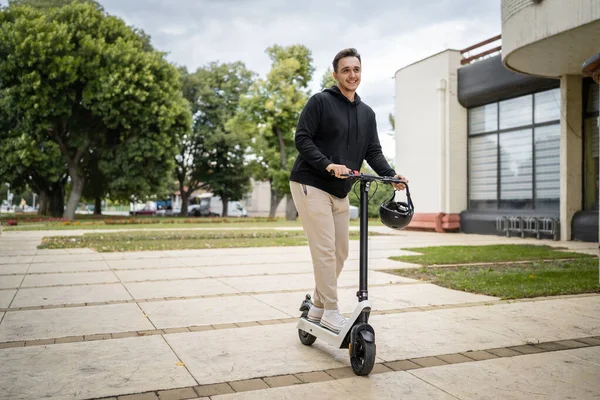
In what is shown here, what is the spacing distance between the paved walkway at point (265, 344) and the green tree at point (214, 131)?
4516 cm

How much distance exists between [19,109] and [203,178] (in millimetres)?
24163

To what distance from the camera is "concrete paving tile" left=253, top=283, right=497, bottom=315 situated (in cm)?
605

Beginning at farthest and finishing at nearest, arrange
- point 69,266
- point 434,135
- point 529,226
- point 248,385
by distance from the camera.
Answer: point 434,135, point 529,226, point 69,266, point 248,385

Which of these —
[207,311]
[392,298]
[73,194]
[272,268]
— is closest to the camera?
[207,311]

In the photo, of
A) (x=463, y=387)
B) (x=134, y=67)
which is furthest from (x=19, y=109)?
(x=463, y=387)

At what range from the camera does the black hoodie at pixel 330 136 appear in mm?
4020

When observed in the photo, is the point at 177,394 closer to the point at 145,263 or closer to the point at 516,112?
the point at 145,263

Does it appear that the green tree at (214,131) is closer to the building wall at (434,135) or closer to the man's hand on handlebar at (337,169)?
the building wall at (434,135)

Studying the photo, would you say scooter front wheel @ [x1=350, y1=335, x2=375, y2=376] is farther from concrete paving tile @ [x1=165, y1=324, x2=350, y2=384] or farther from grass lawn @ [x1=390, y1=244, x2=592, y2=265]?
grass lawn @ [x1=390, y1=244, x2=592, y2=265]

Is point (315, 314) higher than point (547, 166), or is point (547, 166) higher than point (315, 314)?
point (547, 166)

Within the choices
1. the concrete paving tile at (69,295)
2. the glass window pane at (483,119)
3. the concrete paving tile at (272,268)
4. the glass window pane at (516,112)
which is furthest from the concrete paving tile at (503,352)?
the glass window pane at (483,119)

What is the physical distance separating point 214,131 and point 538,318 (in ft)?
158

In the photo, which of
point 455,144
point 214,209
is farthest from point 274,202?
point 455,144

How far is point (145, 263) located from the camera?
10.5 meters
